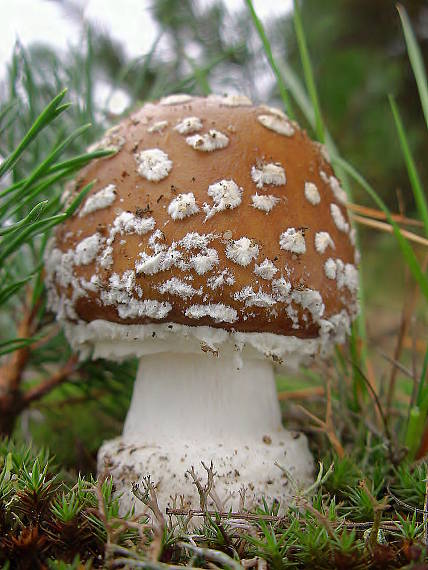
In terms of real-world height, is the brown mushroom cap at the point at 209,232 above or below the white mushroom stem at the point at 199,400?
above

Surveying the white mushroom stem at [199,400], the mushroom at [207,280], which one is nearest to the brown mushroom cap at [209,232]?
the mushroom at [207,280]

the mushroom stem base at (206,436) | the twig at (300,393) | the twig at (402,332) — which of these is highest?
the twig at (402,332)

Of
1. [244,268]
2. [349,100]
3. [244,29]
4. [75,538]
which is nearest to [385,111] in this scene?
[349,100]

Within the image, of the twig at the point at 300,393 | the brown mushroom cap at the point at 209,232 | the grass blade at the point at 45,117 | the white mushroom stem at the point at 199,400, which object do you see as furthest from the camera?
the twig at the point at 300,393

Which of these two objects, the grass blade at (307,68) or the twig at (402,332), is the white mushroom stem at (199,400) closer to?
the twig at (402,332)

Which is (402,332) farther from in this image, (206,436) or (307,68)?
(307,68)

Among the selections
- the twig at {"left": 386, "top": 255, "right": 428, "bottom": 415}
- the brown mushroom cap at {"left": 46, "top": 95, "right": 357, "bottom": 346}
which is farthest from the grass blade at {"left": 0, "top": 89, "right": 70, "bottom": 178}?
the twig at {"left": 386, "top": 255, "right": 428, "bottom": 415}

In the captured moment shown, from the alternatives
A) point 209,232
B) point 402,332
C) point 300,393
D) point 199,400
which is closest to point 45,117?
point 209,232
